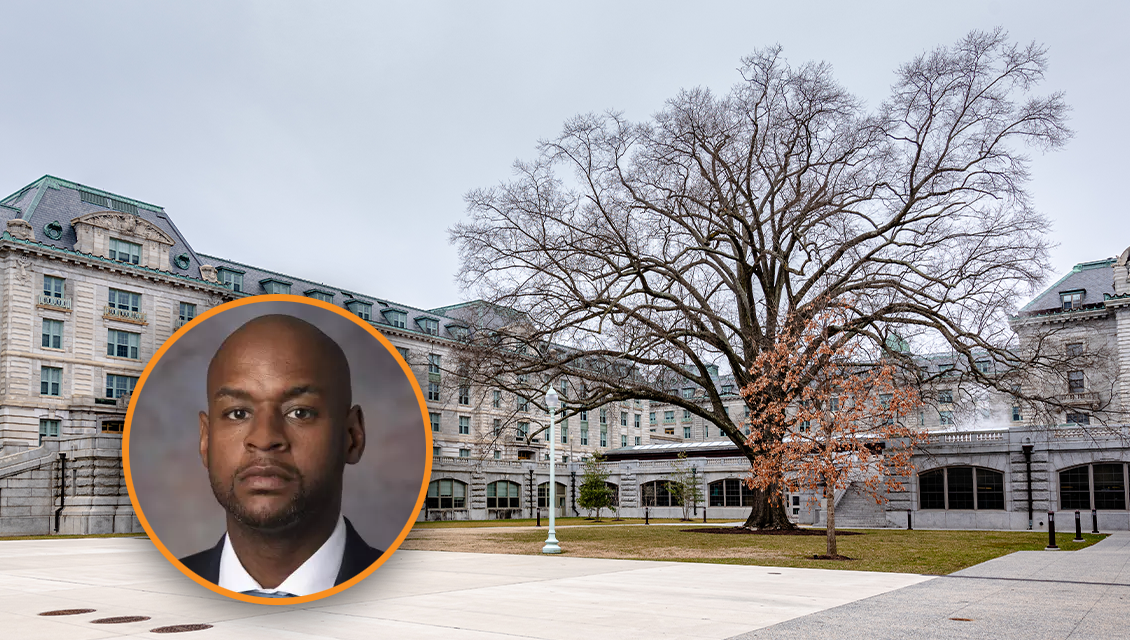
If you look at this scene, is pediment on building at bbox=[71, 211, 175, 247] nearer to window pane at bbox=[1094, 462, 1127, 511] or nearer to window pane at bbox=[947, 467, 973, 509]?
window pane at bbox=[947, 467, 973, 509]

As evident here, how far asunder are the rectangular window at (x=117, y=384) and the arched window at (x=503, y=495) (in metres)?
26.0

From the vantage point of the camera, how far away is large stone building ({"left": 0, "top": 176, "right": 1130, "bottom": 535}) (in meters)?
37.2

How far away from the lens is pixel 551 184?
31594 millimetres

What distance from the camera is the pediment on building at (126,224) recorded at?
2026 inches

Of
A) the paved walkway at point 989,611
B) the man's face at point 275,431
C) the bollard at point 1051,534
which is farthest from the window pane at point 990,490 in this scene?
the man's face at point 275,431

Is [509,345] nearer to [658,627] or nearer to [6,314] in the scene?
[658,627]

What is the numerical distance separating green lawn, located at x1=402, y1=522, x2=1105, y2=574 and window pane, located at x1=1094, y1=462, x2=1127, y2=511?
24.7 ft

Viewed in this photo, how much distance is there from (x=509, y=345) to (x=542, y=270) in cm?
307

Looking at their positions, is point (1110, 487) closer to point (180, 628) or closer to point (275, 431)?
point (180, 628)

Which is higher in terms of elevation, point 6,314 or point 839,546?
point 6,314

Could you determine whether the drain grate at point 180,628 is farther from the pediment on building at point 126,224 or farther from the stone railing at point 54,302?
the pediment on building at point 126,224

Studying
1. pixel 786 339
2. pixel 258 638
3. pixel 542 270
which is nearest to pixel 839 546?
pixel 786 339

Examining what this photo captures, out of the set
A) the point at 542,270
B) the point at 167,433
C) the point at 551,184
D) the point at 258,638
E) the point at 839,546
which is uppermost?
the point at 551,184

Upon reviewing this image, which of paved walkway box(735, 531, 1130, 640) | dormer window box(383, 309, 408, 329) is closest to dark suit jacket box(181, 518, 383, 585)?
paved walkway box(735, 531, 1130, 640)
